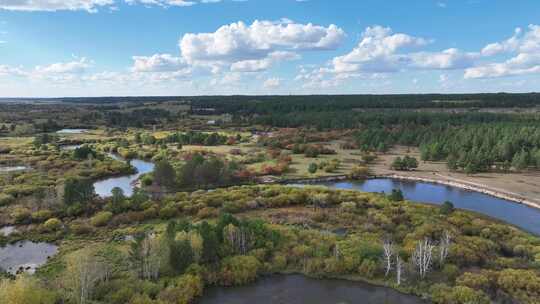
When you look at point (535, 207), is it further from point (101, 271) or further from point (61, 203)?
point (61, 203)

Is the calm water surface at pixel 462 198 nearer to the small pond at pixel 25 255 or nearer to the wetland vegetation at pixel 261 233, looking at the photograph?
the wetland vegetation at pixel 261 233

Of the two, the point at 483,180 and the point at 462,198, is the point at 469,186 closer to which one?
the point at 483,180

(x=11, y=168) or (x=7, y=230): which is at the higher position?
(x=11, y=168)

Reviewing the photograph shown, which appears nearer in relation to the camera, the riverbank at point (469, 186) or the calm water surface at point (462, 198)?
the calm water surface at point (462, 198)

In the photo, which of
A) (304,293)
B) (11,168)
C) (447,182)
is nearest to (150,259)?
(304,293)

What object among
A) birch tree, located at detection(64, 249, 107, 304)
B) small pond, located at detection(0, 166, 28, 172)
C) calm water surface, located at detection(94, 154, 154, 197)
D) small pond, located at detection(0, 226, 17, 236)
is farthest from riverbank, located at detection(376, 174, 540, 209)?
small pond, located at detection(0, 166, 28, 172)

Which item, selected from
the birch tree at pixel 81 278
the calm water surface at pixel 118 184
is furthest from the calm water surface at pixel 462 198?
the birch tree at pixel 81 278

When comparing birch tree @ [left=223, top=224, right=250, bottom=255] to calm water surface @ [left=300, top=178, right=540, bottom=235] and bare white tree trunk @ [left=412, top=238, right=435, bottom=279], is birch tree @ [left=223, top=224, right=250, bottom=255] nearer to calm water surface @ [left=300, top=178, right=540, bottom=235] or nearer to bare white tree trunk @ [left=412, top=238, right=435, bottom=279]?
bare white tree trunk @ [left=412, top=238, right=435, bottom=279]
